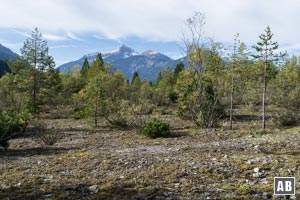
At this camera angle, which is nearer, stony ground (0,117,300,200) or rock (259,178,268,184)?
stony ground (0,117,300,200)

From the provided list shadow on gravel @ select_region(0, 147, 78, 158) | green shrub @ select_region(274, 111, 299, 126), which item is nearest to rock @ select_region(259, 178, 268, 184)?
shadow on gravel @ select_region(0, 147, 78, 158)

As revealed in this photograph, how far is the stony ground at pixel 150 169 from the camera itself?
6.10 metres

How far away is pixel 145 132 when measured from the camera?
13852mm

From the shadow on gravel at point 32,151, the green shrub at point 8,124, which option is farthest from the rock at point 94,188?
the shadow on gravel at point 32,151

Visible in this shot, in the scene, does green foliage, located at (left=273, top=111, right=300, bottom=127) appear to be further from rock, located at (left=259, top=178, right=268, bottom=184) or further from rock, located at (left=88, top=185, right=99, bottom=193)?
rock, located at (left=88, top=185, right=99, bottom=193)

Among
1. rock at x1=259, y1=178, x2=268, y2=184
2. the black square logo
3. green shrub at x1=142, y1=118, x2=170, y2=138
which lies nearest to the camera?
the black square logo

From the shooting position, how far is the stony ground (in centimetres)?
610

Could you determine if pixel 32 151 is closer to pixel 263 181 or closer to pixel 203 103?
pixel 263 181

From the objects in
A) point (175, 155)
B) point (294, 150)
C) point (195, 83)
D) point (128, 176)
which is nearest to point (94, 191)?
point (128, 176)

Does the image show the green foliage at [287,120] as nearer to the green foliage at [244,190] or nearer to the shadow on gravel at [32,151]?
the shadow on gravel at [32,151]

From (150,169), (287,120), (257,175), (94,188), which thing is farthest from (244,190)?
(287,120)

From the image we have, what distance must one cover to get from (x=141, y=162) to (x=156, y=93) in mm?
28315

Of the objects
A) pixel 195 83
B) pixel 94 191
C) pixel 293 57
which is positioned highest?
pixel 293 57

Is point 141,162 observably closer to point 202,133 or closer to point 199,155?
point 199,155
